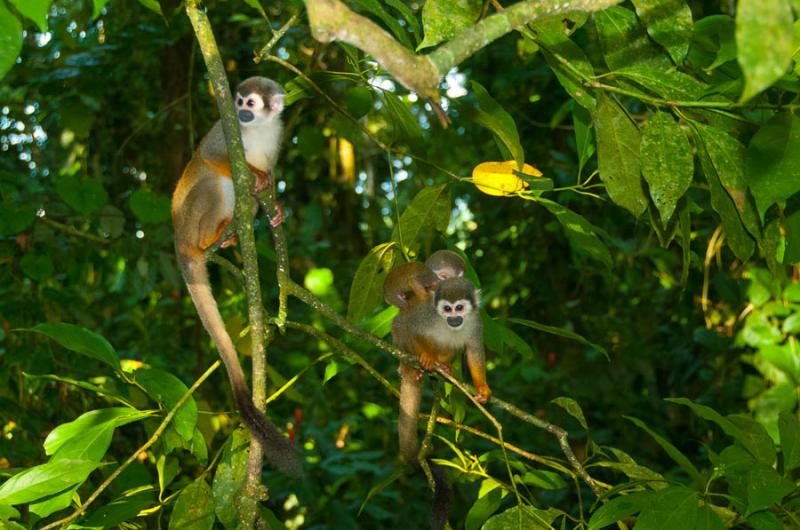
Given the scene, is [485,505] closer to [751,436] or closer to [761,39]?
[751,436]

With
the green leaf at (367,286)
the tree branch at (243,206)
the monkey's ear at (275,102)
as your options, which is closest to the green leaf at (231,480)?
the tree branch at (243,206)

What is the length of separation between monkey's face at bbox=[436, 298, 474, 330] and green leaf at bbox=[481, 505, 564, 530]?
1083mm

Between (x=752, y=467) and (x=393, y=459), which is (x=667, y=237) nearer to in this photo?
(x=752, y=467)

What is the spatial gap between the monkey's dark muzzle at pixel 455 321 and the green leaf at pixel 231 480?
40.0 inches

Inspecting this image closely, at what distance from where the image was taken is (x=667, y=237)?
1852 millimetres

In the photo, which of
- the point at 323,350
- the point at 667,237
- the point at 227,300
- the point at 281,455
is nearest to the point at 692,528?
the point at 667,237

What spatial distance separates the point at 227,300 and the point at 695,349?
2832 mm

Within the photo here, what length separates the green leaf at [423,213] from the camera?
225 centimetres

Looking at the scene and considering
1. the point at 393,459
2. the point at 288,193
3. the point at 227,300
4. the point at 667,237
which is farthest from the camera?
the point at 288,193

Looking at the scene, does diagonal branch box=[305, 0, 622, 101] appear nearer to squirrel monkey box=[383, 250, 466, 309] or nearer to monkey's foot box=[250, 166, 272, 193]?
→ monkey's foot box=[250, 166, 272, 193]

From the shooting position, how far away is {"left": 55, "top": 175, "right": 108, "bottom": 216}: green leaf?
9.68ft

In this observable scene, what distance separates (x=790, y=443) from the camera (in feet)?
5.98

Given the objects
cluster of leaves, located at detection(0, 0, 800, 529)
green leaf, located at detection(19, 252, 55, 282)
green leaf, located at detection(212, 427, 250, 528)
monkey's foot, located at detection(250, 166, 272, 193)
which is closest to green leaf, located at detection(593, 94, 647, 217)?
cluster of leaves, located at detection(0, 0, 800, 529)

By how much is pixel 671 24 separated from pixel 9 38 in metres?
1.01
